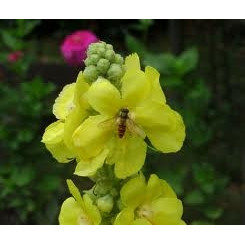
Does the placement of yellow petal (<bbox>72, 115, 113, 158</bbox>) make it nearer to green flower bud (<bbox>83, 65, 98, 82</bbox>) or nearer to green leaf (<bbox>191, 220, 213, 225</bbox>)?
green flower bud (<bbox>83, 65, 98, 82</bbox>)

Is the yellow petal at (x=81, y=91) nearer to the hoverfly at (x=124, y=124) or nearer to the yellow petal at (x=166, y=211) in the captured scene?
the hoverfly at (x=124, y=124)

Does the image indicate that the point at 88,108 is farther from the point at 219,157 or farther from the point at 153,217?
the point at 219,157

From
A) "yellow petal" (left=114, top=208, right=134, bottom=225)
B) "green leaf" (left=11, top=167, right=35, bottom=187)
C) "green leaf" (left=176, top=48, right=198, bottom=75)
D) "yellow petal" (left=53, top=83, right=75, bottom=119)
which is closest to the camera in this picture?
"yellow petal" (left=114, top=208, right=134, bottom=225)

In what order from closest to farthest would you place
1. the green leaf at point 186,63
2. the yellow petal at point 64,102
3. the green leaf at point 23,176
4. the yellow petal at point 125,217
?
the yellow petal at point 125,217
the yellow petal at point 64,102
the green leaf at point 186,63
the green leaf at point 23,176

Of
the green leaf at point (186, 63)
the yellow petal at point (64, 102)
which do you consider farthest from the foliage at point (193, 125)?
the yellow petal at point (64, 102)

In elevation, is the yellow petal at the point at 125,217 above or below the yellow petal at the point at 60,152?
below

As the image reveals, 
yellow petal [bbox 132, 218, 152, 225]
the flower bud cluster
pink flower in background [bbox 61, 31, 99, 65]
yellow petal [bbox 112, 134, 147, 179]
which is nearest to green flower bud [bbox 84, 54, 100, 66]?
the flower bud cluster

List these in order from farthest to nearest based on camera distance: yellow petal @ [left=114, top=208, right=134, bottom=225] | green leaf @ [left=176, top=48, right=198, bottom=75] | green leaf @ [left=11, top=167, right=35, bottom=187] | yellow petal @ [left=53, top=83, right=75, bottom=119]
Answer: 1. green leaf @ [left=11, top=167, right=35, bottom=187]
2. green leaf @ [left=176, top=48, right=198, bottom=75]
3. yellow petal @ [left=53, top=83, right=75, bottom=119]
4. yellow petal @ [left=114, top=208, right=134, bottom=225]
